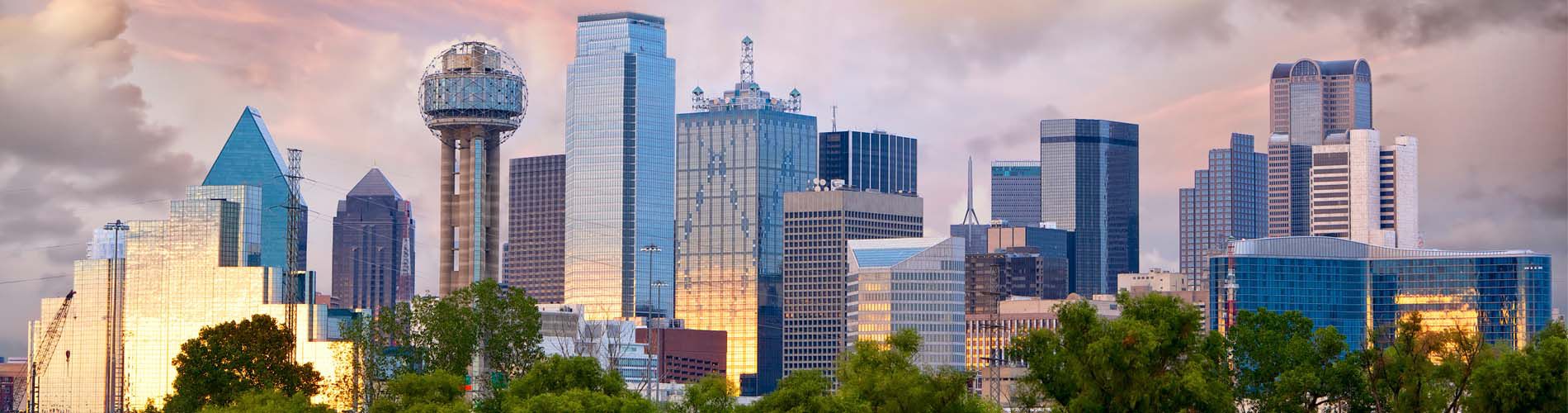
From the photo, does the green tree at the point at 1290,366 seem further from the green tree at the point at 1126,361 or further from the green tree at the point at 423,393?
the green tree at the point at 423,393

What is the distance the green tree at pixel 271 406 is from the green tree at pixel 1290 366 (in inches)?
2708

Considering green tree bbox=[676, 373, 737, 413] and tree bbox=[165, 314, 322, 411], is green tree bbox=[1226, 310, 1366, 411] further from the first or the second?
tree bbox=[165, 314, 322, 411]

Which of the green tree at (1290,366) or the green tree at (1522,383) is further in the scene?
the green tree at (1290,366)

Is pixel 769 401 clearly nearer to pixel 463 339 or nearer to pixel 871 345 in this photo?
pixel 871 345

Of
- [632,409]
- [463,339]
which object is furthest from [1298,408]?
[463,339]

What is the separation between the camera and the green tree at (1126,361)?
128 m

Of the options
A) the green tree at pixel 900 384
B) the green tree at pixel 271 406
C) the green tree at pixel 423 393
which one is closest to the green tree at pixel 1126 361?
the green tree at pixel 900 384

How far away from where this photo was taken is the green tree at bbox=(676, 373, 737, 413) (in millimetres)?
139125

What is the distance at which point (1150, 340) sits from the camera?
127 m

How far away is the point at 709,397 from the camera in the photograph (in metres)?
140

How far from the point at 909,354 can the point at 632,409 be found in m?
21.0

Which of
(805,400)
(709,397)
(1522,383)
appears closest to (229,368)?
(709,397)

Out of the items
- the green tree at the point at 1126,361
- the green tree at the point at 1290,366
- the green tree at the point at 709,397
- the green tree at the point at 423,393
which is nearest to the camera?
the green tree at the point at 1126,361

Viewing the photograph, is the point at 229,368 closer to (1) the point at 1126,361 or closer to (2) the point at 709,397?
(2) the point at 709,397
